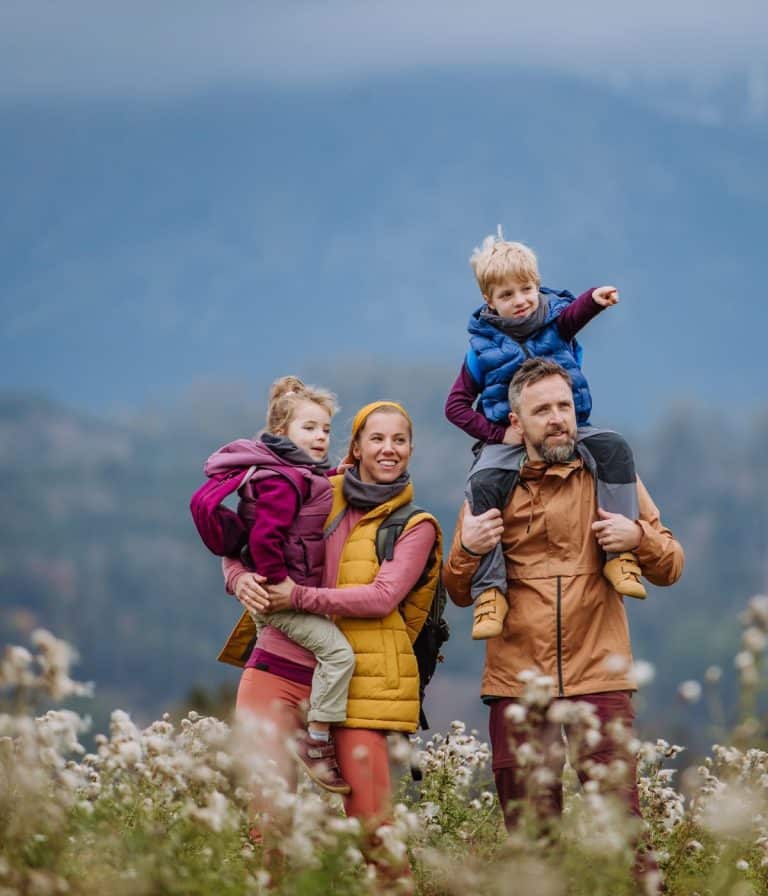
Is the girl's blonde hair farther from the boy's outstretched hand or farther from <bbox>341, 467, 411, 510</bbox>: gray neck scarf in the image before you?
the boy's outstretched hand

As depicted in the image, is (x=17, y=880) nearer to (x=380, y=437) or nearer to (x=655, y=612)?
(x=380, y=437)

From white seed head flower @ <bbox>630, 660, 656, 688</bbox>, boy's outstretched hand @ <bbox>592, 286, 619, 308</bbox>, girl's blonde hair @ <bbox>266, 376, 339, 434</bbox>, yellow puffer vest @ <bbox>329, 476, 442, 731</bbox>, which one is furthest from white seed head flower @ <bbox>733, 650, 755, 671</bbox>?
girl's blonde hair @ <bbox>266, 376, 339, 434</bbox>

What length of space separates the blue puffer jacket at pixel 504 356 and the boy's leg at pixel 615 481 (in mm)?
387

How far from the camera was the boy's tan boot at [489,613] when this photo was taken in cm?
578

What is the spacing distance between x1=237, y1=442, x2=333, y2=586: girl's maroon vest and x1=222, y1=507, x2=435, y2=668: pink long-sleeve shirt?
0.08m

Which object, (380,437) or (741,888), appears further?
(380,437)

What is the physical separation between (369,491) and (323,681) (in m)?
0.83

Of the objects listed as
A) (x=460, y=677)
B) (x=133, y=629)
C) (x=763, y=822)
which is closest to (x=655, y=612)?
(x=460, y=677)

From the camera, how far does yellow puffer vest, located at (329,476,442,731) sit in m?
5.77

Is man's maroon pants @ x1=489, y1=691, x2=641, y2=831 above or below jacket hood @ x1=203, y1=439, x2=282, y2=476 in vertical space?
below

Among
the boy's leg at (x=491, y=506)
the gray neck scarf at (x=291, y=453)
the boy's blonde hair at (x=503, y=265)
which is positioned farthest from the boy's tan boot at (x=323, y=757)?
the boy's blonde hair at (x=503, y=265)

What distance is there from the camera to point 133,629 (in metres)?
178

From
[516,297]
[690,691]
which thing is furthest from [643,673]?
[516,297]

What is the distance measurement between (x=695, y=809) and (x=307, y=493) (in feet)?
6.49
